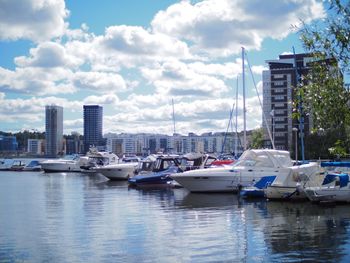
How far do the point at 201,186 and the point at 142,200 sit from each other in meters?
6.60

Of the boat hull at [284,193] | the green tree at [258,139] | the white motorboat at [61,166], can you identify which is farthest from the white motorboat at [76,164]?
the boat hull at [284,193]

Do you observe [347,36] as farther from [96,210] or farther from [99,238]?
[96,210]

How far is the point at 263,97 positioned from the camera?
169750 millimetres

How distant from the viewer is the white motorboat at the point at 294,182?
34656 millimetres

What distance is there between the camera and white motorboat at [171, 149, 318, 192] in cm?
4184

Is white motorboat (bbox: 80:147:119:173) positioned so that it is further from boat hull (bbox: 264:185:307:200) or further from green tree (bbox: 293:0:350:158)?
green tree (bbox: 293:0:350:158)

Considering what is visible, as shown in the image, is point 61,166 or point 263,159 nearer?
point 263,159

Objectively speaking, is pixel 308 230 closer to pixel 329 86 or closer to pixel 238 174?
pixel 329 86

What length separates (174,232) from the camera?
71.4ft

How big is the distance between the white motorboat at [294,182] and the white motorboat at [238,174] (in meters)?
5.86

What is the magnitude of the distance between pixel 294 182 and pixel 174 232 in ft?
52.9

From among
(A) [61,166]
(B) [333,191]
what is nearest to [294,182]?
(B) [333,191]

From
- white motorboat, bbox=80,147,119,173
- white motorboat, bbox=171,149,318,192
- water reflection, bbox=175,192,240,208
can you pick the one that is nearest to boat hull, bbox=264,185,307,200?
water reflection, bbox=175,192,240,208

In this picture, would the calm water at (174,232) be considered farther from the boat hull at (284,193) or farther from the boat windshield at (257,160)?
the boat windshield at (257,160)
